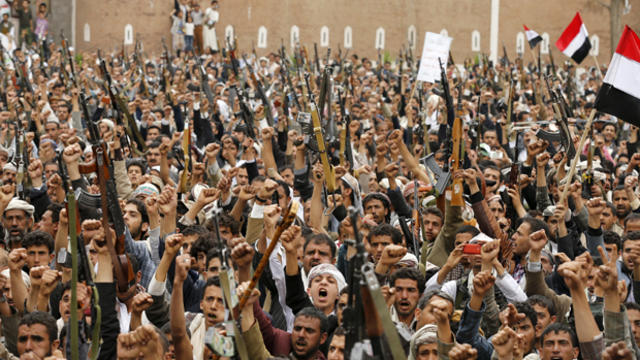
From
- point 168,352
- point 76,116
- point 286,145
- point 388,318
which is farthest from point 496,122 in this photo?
point 388,318

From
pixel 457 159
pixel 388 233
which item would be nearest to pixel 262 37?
pixel 457 159

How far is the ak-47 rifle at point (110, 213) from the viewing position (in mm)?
5871

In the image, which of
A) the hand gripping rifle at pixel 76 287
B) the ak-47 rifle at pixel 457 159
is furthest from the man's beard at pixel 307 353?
the ak-47 rifle at pixel 457 159

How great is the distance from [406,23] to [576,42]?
2397cm

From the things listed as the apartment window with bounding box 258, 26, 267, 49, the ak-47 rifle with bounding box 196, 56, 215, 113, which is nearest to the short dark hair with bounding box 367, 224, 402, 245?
the ak-47 rifle with bounding box 196, 56, 215, 113

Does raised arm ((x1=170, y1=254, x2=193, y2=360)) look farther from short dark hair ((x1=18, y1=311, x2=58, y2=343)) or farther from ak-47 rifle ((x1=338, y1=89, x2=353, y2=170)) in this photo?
ak-47 rifle ((x1=338, y1=89, x2=353, y2=170))

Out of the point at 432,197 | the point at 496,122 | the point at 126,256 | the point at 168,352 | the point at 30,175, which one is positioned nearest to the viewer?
the point at 168,352

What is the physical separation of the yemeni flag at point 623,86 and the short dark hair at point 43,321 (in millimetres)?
4507

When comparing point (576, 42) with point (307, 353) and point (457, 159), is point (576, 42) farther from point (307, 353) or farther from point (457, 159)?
point (307, 353)

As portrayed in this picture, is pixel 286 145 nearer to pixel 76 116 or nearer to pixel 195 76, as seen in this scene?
pixel 76 116

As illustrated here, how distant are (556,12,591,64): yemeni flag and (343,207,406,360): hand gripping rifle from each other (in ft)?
38.4

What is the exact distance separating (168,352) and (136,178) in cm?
468

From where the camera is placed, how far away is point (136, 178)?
9789 millimetres

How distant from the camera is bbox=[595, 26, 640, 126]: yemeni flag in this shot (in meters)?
7.49
